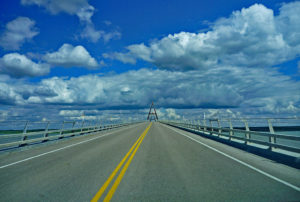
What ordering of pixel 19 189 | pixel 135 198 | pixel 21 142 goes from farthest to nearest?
pixel 21 142 < pixel 19 189 < pixel 135 198

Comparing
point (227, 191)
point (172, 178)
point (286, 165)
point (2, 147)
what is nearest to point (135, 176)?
point (172, 178)

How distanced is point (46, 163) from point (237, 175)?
7049 mm

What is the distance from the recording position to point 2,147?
12.0 meters

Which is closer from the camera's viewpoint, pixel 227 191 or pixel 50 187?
pixel 227 191

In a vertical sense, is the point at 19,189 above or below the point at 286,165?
below

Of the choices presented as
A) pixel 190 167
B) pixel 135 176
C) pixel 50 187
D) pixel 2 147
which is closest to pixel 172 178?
pixel 135 176

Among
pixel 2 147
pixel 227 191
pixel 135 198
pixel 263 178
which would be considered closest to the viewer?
pixel 135 198

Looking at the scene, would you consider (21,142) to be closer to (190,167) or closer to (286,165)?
(190,167)

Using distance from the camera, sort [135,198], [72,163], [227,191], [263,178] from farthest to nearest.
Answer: [72,163] < [263,178] < [227,191] < [135,198]

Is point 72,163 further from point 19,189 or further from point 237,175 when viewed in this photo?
point 237,175

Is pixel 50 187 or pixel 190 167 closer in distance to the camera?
pixel 50 187

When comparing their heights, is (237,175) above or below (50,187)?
above

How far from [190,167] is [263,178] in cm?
238

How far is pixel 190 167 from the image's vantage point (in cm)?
807
